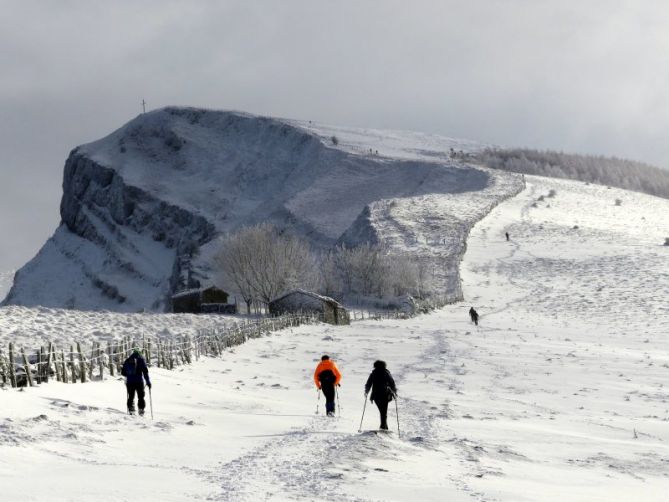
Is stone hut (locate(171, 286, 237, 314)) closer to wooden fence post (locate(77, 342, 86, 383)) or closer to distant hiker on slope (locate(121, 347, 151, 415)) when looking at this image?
wooden fence post (locate(77, 342, 86, 383))

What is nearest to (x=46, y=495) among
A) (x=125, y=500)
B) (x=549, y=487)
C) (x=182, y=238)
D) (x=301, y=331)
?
(x=125, y=500)

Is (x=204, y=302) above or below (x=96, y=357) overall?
above

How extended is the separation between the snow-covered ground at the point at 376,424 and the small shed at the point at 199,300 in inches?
955

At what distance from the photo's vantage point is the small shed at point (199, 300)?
7167 cm

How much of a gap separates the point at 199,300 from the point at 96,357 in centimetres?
4948

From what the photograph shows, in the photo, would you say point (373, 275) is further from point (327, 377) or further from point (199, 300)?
point (327, 377)

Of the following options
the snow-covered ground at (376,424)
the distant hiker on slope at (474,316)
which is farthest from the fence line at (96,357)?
the distant hiker on slope at (474,316)

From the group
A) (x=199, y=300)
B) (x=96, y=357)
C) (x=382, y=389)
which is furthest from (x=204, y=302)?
(x=382, y=389)

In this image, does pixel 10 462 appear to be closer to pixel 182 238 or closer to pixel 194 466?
pixel 194 466

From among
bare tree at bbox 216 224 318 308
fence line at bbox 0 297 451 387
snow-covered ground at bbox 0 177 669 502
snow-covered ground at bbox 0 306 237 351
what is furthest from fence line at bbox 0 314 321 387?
bare tree at bbox 216 224 318 308

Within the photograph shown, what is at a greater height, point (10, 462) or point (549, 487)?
point (10, 462)

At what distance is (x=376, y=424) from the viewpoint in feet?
62.6

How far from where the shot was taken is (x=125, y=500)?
10.3m

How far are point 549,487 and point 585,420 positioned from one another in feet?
27.8
